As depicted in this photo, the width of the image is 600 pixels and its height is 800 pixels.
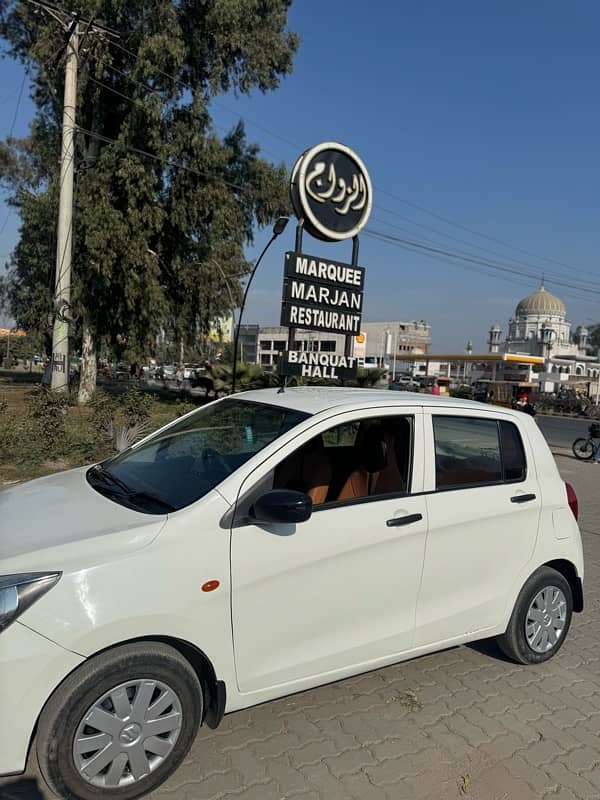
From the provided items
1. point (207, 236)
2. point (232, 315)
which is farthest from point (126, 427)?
point (232, 315)

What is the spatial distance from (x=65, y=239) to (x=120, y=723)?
49.8ft

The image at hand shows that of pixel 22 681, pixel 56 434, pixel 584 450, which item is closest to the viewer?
pixel 22 681

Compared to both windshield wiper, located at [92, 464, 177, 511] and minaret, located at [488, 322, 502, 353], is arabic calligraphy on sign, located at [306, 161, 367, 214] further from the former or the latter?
minaret, located at [488, 322, 502, 353]

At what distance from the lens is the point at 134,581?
2270mm

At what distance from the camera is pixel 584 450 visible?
15.1 metres

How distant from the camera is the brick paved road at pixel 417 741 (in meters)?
2.58

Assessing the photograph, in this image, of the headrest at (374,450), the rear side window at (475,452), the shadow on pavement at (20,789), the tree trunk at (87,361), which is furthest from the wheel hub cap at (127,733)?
the tree trunk at (87,361)

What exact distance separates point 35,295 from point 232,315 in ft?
28.0

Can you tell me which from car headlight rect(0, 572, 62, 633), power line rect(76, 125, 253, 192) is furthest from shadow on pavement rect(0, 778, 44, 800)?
power line rect(76, 125, 253, 192)

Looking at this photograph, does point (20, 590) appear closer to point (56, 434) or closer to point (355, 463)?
point (355, 463)

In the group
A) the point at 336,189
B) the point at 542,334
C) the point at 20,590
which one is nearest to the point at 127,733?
the point at 20,590

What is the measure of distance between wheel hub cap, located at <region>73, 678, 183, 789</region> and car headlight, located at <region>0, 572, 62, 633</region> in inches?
18.2

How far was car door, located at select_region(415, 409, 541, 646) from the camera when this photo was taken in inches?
125

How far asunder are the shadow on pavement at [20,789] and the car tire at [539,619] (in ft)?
8.77
